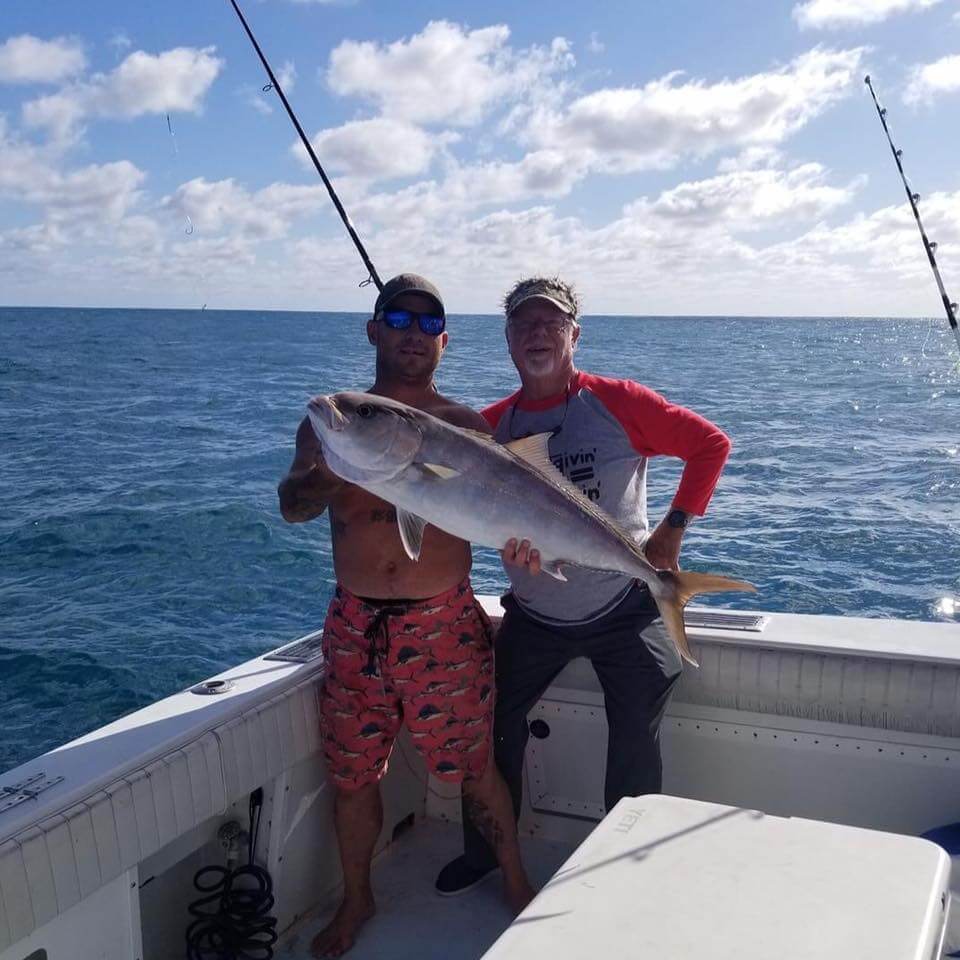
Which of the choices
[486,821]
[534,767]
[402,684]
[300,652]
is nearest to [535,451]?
[402,684]

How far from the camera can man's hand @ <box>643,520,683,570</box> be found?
3.52m

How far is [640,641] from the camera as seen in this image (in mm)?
3438

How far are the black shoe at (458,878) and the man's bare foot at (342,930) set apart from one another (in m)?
0.33

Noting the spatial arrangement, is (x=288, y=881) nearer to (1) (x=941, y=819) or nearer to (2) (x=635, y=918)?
(2) (x=635, y=918)

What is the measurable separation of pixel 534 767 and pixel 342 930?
3.46ft

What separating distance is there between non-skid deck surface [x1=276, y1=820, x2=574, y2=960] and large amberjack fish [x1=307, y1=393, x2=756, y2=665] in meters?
1.32

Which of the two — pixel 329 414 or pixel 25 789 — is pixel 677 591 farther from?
pixel 25 789

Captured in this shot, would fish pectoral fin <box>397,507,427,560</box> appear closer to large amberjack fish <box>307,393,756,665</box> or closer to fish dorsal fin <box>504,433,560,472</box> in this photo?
large amberjack fish <box>307,393,756,665</box>

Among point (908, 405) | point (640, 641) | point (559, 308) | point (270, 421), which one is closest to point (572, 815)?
point (640, 641)

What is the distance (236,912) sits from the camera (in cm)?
315

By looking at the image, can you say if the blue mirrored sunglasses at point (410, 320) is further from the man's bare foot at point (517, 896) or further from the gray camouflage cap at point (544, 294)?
the man's bare foot at point (517, 896)

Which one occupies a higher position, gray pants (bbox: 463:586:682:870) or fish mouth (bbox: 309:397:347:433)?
fish mouth (bbox: 309:397:347:433)

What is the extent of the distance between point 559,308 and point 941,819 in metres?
2.26

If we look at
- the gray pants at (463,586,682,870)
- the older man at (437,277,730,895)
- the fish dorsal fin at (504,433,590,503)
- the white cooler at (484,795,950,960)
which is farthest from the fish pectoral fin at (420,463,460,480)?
the white cooler at (484,795,950,960)
